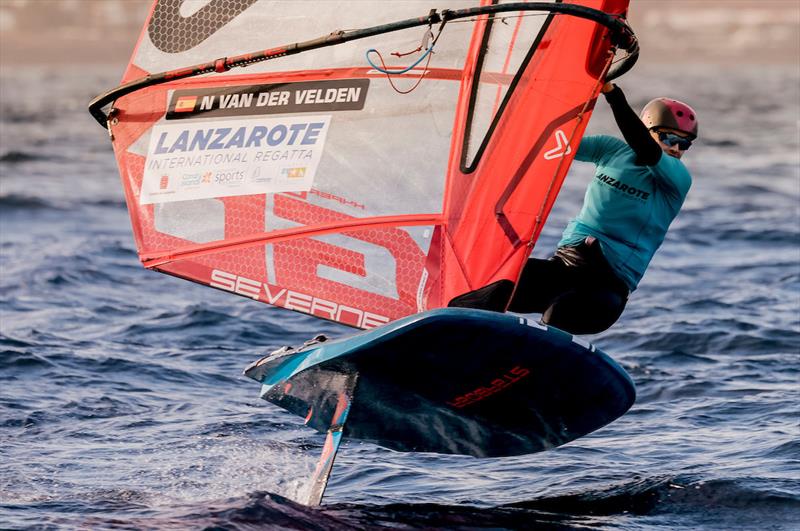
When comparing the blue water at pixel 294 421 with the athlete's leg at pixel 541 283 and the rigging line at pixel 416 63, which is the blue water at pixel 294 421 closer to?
the athlete's leg at pixel 541 283

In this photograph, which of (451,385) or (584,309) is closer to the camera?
(451,385)

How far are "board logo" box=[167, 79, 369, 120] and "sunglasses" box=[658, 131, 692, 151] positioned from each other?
1600mm

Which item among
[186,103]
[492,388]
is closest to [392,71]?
[186,103]

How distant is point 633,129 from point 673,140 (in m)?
0.53

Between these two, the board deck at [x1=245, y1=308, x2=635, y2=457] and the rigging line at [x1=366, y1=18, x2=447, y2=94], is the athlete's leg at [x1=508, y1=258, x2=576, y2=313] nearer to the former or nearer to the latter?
the board deck at [x1=245, y1=308, x2=635, y2=457]

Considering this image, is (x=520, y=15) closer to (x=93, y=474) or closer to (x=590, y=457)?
(x=590, y=457)

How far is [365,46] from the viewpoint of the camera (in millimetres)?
6605

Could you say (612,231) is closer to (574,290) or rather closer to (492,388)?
(574,290)

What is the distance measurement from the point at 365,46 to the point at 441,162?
75 cm

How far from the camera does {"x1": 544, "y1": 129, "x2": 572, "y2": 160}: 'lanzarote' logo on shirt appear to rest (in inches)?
236

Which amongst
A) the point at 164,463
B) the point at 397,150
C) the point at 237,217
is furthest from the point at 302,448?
the point at 397,150

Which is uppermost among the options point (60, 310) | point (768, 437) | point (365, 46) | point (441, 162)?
point (365, 46)

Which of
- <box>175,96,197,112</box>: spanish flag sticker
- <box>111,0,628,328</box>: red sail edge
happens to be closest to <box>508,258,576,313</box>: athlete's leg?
<box>111,0,628,328</box>: red sail edge

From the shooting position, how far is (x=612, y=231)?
249 inches
